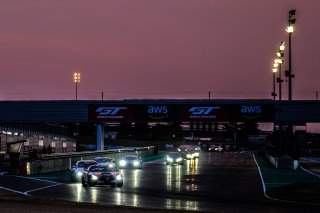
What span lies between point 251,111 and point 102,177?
3141 cm

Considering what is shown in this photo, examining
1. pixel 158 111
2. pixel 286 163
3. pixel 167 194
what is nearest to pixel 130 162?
pixel 158 111

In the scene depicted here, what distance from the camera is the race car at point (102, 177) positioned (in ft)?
114

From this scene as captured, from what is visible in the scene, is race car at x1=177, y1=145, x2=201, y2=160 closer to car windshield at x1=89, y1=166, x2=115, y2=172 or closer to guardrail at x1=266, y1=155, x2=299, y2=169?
guardrail at x1=266, y1=155, x2=299, y2=169

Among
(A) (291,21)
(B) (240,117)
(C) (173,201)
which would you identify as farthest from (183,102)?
(C) (173,201)

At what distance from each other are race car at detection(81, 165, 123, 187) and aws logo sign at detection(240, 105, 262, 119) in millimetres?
30357

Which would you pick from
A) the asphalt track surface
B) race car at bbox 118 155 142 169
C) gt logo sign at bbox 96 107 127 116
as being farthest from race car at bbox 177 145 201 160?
the asphalt track surface

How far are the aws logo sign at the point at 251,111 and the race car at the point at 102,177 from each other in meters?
30.4

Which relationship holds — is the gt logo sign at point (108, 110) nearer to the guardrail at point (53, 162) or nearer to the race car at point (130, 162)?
the guardrail at point (53, 162)

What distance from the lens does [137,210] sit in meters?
21.5

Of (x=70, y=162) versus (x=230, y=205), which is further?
(x=70, y=162)

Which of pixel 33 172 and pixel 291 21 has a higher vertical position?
pixel 291 21

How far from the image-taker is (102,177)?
34906mm

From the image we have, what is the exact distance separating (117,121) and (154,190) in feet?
112

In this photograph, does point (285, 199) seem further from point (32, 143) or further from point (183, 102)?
point (32, 143)
